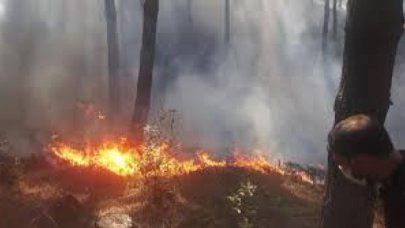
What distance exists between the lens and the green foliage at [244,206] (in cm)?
777

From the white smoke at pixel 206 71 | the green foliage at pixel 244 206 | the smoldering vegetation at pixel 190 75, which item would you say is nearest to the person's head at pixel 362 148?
the green foliage at pixel 244 206

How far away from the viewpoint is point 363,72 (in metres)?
4.98

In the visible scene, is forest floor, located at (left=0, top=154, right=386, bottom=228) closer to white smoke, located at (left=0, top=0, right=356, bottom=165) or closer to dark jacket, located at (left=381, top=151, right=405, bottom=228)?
dark jacket, located at (left=381, top=151, right=405, bottom=228)

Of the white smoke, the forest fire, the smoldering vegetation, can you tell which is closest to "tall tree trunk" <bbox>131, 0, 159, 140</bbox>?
the forest fire

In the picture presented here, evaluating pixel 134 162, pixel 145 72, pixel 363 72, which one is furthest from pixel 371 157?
pixel 145 72

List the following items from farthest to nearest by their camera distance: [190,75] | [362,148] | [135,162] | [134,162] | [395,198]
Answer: [190,75] < [134,162] < [135,162] < [395,198] < [362,148]

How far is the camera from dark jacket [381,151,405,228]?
3118mm

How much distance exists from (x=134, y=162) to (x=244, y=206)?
4270mm

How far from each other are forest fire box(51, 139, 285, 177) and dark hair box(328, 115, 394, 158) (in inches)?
252

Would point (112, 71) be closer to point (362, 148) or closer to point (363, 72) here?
point (363, 72)

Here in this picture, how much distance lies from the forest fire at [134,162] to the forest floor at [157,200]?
0.31 m

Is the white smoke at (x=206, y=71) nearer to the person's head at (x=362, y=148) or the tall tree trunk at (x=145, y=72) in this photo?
the tall tree trunk at (x=145, y=72)

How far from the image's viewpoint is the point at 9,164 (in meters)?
10.5

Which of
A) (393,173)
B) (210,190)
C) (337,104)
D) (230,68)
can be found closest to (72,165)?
(210,190)
